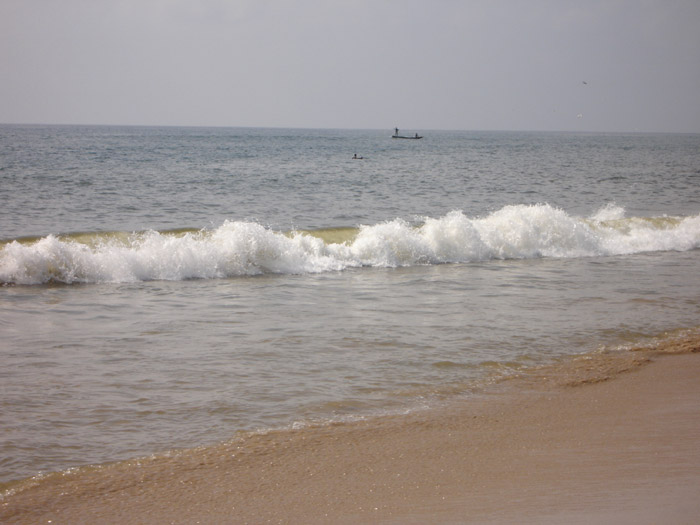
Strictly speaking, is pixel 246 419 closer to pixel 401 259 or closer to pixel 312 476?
pixel 312 476

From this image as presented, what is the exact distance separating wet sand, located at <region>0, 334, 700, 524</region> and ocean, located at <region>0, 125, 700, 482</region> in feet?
1.11

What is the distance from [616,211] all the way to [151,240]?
14.6 metres

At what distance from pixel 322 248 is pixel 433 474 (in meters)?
9.81

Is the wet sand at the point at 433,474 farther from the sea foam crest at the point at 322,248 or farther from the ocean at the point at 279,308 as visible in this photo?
the sea foam crest at the point at 322,248

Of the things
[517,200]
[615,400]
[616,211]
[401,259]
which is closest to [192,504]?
[615,400]

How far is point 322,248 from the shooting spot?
13.9 metres

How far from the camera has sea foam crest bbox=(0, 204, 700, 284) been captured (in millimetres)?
11312

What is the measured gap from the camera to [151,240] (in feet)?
Answer: 41.5

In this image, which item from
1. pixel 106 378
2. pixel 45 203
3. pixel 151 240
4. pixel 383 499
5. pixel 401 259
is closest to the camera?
pixel 383 499

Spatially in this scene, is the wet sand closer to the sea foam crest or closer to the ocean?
the ocean

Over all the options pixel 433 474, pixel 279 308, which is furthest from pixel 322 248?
pixel 433 474

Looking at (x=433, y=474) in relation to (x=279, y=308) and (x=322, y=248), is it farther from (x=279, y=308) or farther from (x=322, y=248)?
(x=322, y=248)

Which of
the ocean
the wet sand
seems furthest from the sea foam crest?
the wet sand

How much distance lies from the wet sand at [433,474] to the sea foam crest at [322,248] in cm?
753
